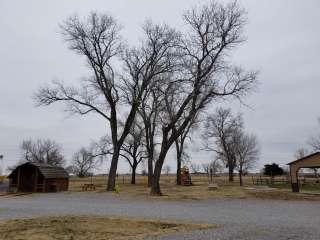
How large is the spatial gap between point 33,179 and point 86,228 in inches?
1143

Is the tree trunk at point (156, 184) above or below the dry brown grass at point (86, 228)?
above

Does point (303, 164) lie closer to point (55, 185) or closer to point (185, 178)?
point (185, 178)

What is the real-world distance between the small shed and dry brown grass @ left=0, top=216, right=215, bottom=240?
83.4ft

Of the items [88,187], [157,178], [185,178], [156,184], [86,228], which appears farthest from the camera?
[185,178]

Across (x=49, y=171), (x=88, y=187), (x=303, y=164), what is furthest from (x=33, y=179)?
(x=303, y=164)

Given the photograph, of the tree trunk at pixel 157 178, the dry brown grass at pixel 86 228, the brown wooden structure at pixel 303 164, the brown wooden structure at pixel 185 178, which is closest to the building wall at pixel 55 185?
the tree trunk at pixel 157 178

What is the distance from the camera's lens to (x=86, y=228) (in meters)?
11.6

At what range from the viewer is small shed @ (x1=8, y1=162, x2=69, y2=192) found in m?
37.5

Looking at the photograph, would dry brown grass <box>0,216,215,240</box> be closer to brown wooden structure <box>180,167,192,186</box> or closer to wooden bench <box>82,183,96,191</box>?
wooden bench <box>82,183,96,191</box>

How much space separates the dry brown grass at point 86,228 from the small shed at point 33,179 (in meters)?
25.4

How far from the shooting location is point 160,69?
34781 millimetres

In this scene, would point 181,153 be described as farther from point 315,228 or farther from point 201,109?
point 315,228

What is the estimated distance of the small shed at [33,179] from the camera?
37.5 m

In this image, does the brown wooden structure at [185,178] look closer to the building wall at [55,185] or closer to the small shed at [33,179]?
the building wall at [55,185]
